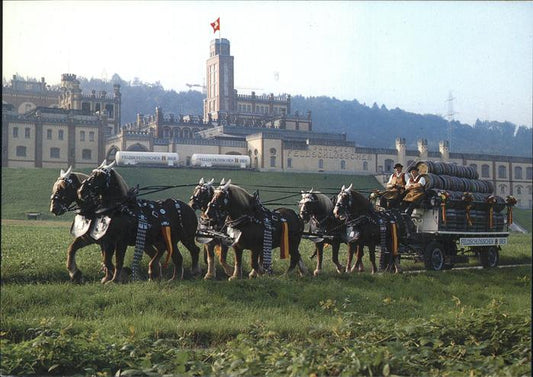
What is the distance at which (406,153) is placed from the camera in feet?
97.3

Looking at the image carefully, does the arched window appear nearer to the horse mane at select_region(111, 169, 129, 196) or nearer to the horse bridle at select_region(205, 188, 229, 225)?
the horse bridle at select_region(205, 188, 229, 225)

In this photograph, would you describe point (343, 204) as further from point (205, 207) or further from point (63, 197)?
point (63, 197)

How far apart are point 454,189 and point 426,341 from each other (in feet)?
33.2

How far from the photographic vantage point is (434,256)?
15.7 meters

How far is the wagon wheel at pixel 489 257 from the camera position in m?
17.0

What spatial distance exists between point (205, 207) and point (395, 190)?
200 inches

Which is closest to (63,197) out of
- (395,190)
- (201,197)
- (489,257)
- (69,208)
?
(69,208)

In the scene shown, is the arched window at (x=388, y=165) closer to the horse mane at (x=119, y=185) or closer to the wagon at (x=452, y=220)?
the wagon at (x=452, y=220)

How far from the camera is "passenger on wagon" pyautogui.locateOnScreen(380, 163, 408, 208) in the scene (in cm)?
1576

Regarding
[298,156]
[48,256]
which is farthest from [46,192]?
[48,256]

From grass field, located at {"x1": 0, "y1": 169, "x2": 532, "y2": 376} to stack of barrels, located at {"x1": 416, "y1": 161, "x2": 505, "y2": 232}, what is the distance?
2.43 metres

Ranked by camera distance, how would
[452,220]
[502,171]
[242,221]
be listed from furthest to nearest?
[502,171] → [452,220] → [242,221]

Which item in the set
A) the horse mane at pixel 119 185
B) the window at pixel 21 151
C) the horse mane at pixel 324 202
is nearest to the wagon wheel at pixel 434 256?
the horse mane at pixel 324 202

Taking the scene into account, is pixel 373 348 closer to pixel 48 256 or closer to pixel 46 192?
pixel 48 256
